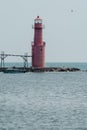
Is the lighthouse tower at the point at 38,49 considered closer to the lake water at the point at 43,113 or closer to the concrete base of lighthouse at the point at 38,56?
the concrete base of lighthouse at the point at 38,56

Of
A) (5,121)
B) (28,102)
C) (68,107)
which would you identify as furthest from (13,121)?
(28,102)

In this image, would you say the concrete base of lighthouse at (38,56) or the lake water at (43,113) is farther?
the concrete base of lighthouse at (38,56)

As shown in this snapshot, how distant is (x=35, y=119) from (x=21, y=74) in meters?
88.3

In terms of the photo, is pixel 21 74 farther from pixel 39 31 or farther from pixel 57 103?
pixel 57 103

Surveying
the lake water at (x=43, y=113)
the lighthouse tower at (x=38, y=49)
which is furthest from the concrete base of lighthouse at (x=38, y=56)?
the lake water at (x=43, y=113)

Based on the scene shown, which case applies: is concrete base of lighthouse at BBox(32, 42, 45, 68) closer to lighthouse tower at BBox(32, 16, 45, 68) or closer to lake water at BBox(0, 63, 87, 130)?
lighthouse tower at BBox(32, 16, 45, 68)

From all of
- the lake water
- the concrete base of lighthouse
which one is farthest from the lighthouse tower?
the lake water

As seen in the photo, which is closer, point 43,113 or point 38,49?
point 43,113

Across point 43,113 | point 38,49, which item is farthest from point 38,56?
point 43,113

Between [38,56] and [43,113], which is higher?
[43,113]

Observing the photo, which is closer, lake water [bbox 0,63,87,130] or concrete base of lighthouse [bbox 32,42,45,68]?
lake water [bbox 0,63,87,130]

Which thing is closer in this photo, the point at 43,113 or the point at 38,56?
the point at 43,113

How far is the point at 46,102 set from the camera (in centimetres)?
6103

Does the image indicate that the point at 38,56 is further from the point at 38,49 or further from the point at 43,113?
the point at 43,113
